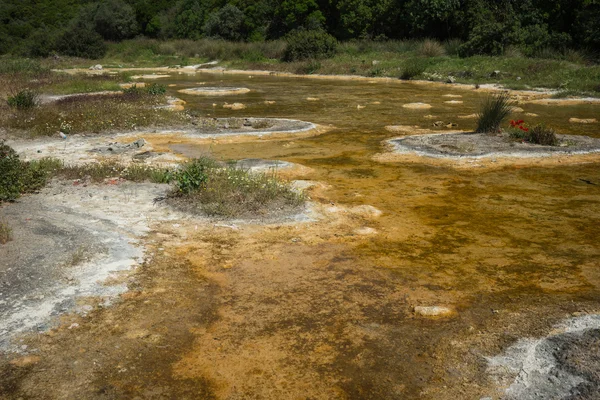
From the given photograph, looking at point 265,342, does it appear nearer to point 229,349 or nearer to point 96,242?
point 229,349

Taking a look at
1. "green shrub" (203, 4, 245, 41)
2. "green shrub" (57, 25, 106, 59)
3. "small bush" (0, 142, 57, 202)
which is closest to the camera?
"small bush" (0, 142, 57, 202)

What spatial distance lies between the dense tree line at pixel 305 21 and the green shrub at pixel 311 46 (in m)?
5.03

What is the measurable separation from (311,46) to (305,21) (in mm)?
11157

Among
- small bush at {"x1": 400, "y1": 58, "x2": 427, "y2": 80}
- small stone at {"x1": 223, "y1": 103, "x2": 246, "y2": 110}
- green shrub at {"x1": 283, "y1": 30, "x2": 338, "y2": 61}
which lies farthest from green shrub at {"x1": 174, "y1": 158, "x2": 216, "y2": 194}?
green shrub at {"x1": 283, "y1": 30, "x2": 338, "y2": 61}

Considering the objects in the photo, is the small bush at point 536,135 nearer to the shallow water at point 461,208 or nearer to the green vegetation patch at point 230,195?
the shallow water at point 461,208

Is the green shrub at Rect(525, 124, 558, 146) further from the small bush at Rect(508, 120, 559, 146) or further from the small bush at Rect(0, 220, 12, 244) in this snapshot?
the small bush at Rect(0, 220, 12, 244)

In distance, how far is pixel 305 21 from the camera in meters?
46.3

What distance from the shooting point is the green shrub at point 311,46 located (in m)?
36.2

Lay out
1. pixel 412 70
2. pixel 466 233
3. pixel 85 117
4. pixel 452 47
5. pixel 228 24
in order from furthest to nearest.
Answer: pixel 228 24 < pixel 452 47 < pixel 412 70 < pixel 85 117 < pixel 466 233

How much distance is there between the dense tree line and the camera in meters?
29.7

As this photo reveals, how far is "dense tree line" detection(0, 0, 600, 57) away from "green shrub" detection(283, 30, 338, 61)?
503 cm

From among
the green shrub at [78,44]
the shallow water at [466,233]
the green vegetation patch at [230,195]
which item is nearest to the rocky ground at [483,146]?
the shallow water at [466,233]

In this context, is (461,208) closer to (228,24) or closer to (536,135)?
(536,135)

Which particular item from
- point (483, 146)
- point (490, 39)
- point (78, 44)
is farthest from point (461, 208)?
point (78, 44)
